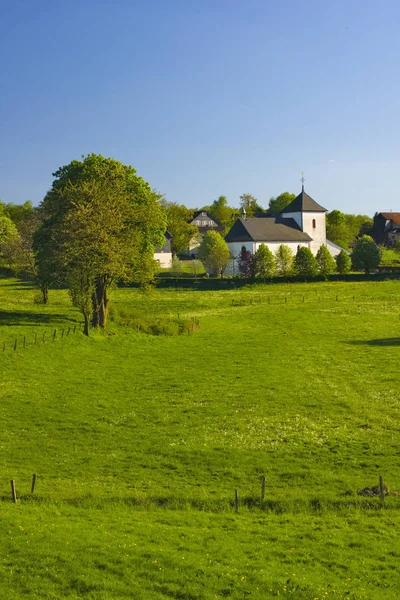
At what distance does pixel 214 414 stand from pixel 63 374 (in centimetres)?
1277

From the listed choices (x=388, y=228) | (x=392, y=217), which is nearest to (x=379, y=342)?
(x=388, y=228)

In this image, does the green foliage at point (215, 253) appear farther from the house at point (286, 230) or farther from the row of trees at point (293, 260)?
the house at point (286, 230)

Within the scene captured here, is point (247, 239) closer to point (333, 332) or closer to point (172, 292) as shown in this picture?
point (172, 292)

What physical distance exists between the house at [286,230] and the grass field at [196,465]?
237 feet

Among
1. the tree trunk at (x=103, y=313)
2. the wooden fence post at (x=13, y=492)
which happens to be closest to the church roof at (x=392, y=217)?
the tree trunk at (x=103, y=313)

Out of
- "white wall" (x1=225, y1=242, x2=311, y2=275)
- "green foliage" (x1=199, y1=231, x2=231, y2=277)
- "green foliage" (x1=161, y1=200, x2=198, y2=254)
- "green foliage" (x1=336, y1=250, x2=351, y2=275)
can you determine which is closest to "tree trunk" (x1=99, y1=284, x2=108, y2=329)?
"green foliage" (x1=199, y1=231, x2=231, y2=277)

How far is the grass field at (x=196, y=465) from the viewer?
60.5 ft

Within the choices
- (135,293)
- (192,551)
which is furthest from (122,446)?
(135,293)

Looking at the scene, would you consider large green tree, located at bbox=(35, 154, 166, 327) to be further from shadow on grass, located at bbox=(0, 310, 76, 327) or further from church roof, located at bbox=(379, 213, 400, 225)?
church roof, located at bbox=(379, 213, 400, 225)

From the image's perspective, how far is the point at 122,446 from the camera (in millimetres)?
30703

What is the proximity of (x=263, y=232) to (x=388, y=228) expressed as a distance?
174 feet

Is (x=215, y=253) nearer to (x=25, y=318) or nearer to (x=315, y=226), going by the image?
(x=315, y=226)

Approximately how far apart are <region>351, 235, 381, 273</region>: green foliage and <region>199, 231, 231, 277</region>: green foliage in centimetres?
2313

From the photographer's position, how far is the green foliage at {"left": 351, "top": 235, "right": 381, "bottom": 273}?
386 feet
